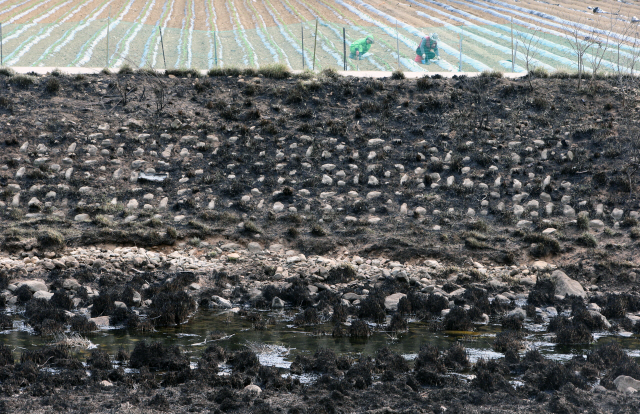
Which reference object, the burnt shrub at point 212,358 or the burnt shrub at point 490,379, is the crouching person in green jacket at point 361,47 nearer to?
the burnt shrub at point 212,358

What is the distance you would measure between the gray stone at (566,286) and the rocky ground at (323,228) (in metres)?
0.06

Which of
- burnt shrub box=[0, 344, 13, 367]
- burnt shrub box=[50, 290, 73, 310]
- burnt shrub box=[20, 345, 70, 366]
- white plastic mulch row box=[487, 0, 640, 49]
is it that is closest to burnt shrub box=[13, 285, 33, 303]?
burnt shrub box=[50, 290, 73, 310]

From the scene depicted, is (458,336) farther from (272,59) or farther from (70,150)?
(272,59)

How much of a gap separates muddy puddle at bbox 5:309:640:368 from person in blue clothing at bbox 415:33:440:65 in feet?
65.9

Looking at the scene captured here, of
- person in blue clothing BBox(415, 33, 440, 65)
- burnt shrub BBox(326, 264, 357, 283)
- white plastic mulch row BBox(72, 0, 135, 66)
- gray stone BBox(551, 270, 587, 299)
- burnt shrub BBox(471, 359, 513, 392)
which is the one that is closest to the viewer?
burnt shrub BBox(471, 359, 513, 392)

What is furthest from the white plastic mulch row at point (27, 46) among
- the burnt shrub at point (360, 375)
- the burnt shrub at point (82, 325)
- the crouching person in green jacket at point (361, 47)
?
the burnt shrub at point (360, 375)

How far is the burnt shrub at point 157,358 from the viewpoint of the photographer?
7.27 meters

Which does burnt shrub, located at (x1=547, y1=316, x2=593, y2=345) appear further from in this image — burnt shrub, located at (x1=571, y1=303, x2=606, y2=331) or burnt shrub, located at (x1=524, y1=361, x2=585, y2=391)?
burnt shrub, located at (x1=524, y1=361, x2=585, y2=391)

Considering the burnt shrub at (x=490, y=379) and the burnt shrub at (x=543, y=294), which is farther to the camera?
the burnt shrub at (x=543, y=294)

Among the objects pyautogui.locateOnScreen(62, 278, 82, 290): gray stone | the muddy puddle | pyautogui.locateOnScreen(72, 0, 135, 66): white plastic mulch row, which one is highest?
pyautogui.locateOnScreen(72, 0, 135, 66): white plastic mulch row

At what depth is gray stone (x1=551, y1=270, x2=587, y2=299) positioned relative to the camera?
A: 11.0 metres

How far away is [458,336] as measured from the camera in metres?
9.10

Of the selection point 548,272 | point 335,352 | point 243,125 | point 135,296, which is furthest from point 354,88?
point 335,352

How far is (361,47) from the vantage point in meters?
27.7
